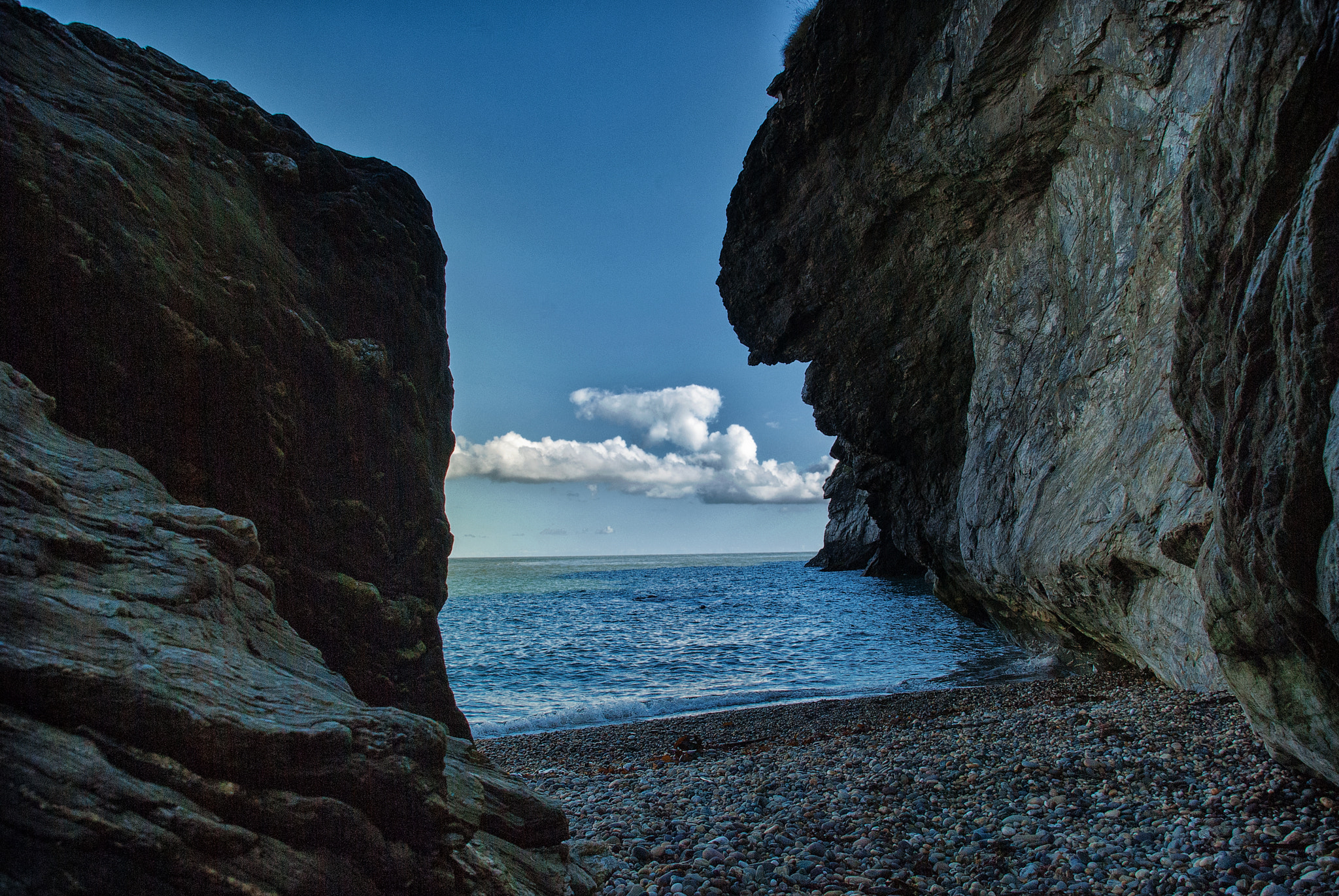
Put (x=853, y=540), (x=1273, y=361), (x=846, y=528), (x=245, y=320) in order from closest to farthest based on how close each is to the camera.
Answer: (x=1273, y=361) → (x=245, y=320) → (x=853, y=540) → (x=846, y=528)

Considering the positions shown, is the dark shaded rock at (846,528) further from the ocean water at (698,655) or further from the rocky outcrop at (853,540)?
the ocean water at (698,655)

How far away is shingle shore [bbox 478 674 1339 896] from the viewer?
15.9ft

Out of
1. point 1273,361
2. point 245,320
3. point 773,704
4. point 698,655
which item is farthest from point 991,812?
point 698,655

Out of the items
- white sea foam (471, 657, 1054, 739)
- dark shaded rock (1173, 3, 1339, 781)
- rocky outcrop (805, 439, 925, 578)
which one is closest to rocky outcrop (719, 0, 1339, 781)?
dark shaded rock (1173, 3, 1339, 781)

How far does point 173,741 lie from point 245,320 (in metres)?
5.09

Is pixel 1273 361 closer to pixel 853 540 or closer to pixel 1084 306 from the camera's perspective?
pixel 1084 306

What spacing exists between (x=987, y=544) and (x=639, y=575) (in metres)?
79.3

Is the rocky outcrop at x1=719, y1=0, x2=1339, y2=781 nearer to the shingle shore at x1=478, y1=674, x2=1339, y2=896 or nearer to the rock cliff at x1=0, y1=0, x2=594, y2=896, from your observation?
the shingle shore at x1=478, y1=674, x2=1339, y2=896

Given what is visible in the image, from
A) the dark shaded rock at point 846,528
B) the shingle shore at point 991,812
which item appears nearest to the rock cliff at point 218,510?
the shingle shore at point 991,812

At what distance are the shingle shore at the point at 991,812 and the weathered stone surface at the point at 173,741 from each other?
2027 mm

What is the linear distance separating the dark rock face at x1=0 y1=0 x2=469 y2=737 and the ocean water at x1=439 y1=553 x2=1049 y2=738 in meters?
8.16

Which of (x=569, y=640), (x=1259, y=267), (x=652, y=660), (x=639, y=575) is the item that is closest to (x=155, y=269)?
(x=1259, y=267)

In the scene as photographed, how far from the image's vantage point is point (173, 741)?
2844 mm

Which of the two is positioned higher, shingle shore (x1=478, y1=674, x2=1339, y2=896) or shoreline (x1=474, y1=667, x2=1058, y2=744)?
shingle shore (x1=478, y1=674, x2=1339, y2=896)
